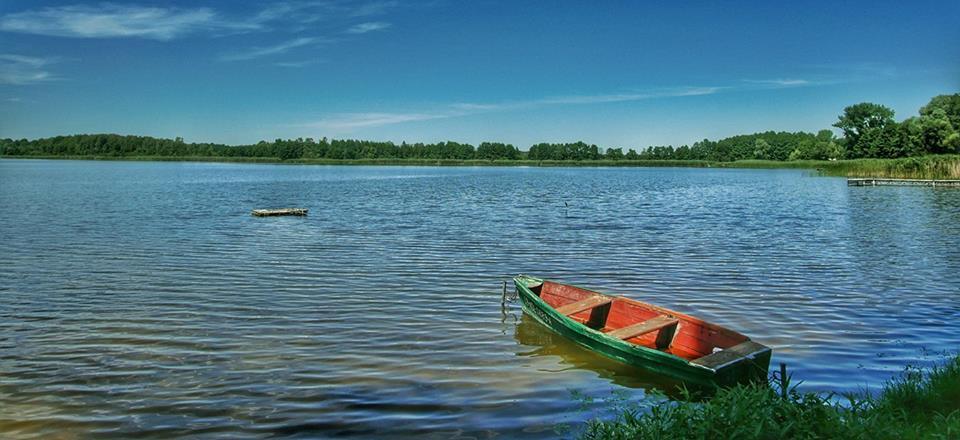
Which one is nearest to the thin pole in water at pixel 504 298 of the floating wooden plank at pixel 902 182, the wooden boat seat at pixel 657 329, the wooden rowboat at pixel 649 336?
the wooden rowboat at pixel 649 336

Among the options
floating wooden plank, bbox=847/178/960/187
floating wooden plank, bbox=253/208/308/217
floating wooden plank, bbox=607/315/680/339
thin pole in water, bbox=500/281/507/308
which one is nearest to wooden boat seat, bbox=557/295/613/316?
floating wooden plank, bbox=607/315/680/339

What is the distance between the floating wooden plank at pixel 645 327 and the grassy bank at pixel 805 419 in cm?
332

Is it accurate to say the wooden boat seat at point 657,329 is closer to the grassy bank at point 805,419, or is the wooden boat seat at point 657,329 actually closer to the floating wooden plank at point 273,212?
the grassy bank at point 805,419

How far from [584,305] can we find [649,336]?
148 centimetres

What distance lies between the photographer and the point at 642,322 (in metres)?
12.1

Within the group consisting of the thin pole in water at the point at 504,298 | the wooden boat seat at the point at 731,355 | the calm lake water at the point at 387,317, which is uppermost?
the wooden boat seat at the point at 731,355

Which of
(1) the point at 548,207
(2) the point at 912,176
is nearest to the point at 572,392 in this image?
(1) the point at 548,207

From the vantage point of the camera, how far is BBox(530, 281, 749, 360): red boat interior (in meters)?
11.1

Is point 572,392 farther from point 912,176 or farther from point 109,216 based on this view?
point 912,176

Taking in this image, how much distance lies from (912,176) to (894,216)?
132ft

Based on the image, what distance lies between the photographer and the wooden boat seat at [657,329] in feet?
37.3

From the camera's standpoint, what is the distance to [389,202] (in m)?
53.3

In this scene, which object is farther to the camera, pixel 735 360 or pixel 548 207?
pixel 548 207

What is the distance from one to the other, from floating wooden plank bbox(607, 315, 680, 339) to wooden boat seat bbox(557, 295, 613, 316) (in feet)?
4.87
